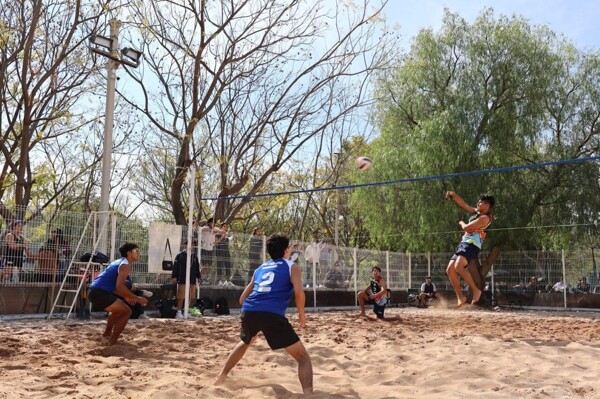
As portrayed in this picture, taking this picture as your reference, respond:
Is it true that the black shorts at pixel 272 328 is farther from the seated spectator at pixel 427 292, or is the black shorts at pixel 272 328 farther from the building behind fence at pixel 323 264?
the seated spectator at pixel 427 292

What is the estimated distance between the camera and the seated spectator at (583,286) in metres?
19.5

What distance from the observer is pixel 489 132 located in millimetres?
20922

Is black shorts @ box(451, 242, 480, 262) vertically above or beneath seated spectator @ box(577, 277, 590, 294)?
above

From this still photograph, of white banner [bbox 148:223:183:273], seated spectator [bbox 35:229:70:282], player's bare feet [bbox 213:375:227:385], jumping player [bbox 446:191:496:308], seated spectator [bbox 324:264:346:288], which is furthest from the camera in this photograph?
seated spectator [bbox 324:264:346:288]

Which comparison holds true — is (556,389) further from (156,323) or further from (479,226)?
(156,323)

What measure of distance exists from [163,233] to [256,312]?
323 inches

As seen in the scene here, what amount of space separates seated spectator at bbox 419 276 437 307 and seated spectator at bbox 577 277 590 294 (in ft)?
14.8

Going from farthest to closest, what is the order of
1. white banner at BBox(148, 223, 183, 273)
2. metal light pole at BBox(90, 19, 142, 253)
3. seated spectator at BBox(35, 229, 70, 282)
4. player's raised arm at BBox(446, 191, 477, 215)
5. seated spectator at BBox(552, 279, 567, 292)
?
seated spectator at BBox(552, 279, 567, 292), white banner at BBox(148, 223, 183, 273), metal light pole at BBox(90, 19, 142, 253), seated spectator at BBox(35, 229, 70, 282), player's raised arm at BBox(446, 191, 477, 215)

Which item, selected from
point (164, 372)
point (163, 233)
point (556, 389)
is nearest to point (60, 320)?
point (163, 233)

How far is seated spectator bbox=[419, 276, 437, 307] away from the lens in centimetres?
1995

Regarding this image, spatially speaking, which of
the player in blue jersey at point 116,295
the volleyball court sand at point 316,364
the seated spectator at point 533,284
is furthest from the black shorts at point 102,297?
the seated spectator at point 533,284

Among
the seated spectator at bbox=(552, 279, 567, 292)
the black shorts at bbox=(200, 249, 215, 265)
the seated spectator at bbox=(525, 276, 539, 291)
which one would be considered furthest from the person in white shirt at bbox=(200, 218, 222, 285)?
the seated spectator at bbox=(552, 279, 567, 292)

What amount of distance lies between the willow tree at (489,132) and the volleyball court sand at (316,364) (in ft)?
36.6

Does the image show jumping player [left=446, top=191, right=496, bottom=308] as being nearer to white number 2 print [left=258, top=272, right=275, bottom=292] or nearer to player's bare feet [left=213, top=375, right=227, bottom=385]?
white number 2 print [left=258, top=272, right=275, bottom=292]
